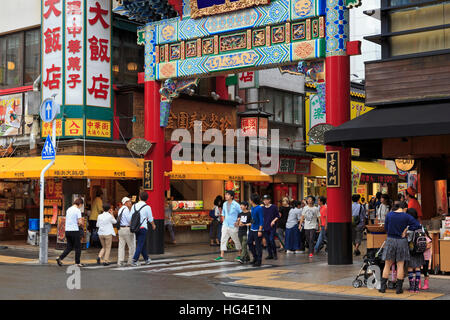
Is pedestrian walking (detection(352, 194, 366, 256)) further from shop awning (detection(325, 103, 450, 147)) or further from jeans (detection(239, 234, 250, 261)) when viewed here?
shop awning (detection(325, 103, 450, 147))

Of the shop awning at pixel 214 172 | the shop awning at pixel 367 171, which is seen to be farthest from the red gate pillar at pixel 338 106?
the shop awning at pixel 367 171

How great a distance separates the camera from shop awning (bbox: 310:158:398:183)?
107 ft

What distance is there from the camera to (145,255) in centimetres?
1812

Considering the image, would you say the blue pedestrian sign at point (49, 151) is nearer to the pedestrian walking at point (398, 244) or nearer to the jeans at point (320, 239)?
the jeans at point (320, 239)

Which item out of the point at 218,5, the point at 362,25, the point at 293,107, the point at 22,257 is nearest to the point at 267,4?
the point at 218,5

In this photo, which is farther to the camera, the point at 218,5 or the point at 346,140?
the point at 218,5

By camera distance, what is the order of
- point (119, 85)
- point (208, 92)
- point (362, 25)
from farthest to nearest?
point (362, 25) < point (208, 92) < point (119, 85)

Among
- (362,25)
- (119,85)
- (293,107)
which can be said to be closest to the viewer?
(119,85)

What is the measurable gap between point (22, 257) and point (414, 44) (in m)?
13.2

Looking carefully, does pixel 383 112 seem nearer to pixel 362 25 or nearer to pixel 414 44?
pixel 414 44

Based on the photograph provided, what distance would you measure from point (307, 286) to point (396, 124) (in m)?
4.09

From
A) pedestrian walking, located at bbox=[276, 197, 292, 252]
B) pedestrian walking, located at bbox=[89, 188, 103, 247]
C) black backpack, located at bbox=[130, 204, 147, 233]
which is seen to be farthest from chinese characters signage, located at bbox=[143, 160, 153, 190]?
pedestrian walking, located at bbox=[276, 197, 292, 252]

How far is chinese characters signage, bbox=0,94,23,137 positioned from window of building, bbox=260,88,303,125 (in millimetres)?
10970

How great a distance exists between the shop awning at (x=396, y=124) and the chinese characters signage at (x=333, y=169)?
55.4 inches
